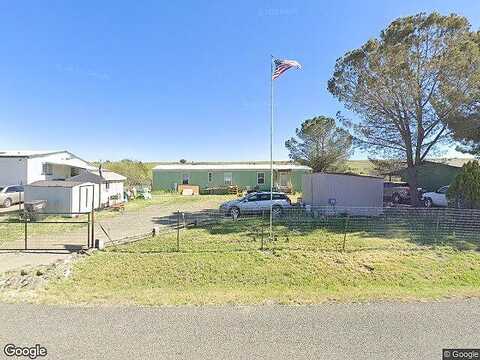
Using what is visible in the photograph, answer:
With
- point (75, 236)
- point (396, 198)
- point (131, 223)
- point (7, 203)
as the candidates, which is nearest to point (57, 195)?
point (131, 223)

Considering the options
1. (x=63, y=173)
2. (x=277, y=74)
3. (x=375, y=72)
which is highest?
(x=375, y=72)

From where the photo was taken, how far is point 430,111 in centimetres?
1694

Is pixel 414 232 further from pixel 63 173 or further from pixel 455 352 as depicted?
pixel 63 173

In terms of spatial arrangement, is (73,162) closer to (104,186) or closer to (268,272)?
(104,186)

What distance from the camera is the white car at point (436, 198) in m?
20.7

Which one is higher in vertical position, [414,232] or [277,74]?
[277,74]

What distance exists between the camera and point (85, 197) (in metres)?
18.6

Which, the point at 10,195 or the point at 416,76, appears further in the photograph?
the point at 10,195

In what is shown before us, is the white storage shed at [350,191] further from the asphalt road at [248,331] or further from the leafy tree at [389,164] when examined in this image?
the asphalt road at [248,331]

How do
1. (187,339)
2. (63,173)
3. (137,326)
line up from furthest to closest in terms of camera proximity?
(63,173)
(137,326)
(187,339)

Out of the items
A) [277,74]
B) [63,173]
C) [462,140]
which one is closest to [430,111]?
[462,140]

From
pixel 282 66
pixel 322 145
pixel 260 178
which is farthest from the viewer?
pixel 260 178

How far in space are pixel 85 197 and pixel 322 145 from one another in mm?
20270

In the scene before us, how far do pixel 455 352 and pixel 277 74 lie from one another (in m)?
8.92
